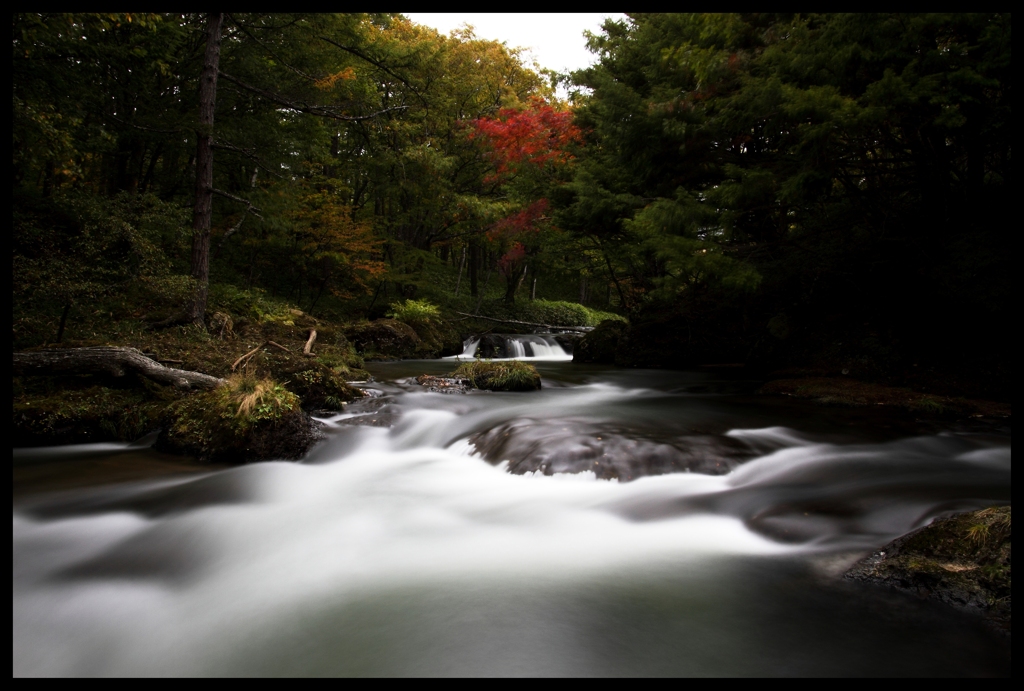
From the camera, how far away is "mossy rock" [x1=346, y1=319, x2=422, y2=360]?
15.6 metres

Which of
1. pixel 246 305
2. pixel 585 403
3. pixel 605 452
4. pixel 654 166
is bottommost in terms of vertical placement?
pixel 605 452

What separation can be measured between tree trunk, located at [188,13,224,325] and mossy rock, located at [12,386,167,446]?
12.9ft

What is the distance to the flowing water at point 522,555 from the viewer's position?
3.02 meters

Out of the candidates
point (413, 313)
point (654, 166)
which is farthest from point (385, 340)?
point (654, 166)

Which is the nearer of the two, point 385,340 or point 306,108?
point 306,108

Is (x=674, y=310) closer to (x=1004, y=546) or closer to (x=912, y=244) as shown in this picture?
(x=912, y=244)

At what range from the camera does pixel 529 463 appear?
5984 mm

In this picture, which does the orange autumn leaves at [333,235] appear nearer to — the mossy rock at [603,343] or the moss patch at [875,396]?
the mossy rock at [603,343]

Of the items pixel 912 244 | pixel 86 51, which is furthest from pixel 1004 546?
pixel 86 51

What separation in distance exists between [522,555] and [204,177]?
10.5 meters

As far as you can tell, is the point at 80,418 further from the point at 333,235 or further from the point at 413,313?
the point at 413,313

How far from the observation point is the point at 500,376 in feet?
35.7

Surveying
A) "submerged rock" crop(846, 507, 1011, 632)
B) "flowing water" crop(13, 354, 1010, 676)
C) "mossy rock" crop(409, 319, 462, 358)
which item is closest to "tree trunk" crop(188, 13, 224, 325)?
"flowing water" crop(13, 354, 1010, 676)

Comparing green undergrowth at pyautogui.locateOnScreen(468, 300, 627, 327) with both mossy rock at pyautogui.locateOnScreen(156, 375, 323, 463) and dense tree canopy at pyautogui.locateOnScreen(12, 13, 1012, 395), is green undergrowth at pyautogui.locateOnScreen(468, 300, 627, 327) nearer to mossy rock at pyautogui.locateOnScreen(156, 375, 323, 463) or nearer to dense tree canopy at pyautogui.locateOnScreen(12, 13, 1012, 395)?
dense tree canopy at pyautogui.locateOnScreen(12, 13, 1012, 395)
